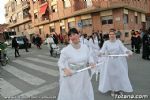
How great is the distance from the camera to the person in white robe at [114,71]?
8466 mm

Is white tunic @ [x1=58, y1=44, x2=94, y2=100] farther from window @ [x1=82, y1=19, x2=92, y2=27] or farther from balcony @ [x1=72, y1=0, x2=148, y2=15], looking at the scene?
window @ [x1=82, y1=19, x2=92, y2=27]

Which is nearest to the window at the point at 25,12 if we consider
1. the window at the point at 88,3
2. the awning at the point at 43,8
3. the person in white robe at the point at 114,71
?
the awning at the point at 43,8

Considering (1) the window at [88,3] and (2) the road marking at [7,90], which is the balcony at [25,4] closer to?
(1) the window at [88,3]

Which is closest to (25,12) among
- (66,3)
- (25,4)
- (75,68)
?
(25,4)

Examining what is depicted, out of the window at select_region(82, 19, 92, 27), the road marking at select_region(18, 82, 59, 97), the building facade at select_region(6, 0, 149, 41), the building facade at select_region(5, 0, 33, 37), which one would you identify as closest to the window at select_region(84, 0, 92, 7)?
the building facade at select_region(6, 0, 149, 41)

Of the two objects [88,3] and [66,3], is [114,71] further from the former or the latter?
[66,3]

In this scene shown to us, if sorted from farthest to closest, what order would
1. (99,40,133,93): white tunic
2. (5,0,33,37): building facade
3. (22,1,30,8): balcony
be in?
(5,0,33,37): building facade < (22,1,30,8): balcony < (99,40,133,93): white tunic

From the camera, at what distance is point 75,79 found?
5.81 metres

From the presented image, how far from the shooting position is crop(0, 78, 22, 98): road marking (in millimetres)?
9725

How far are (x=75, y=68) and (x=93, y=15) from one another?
33.4m

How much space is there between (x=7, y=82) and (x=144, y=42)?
30.1 ft

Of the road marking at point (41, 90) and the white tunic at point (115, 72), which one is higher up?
the white tunic at point (115, 72)

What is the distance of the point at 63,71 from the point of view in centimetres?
571

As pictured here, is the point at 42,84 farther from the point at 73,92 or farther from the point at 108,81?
the point at 73,92
